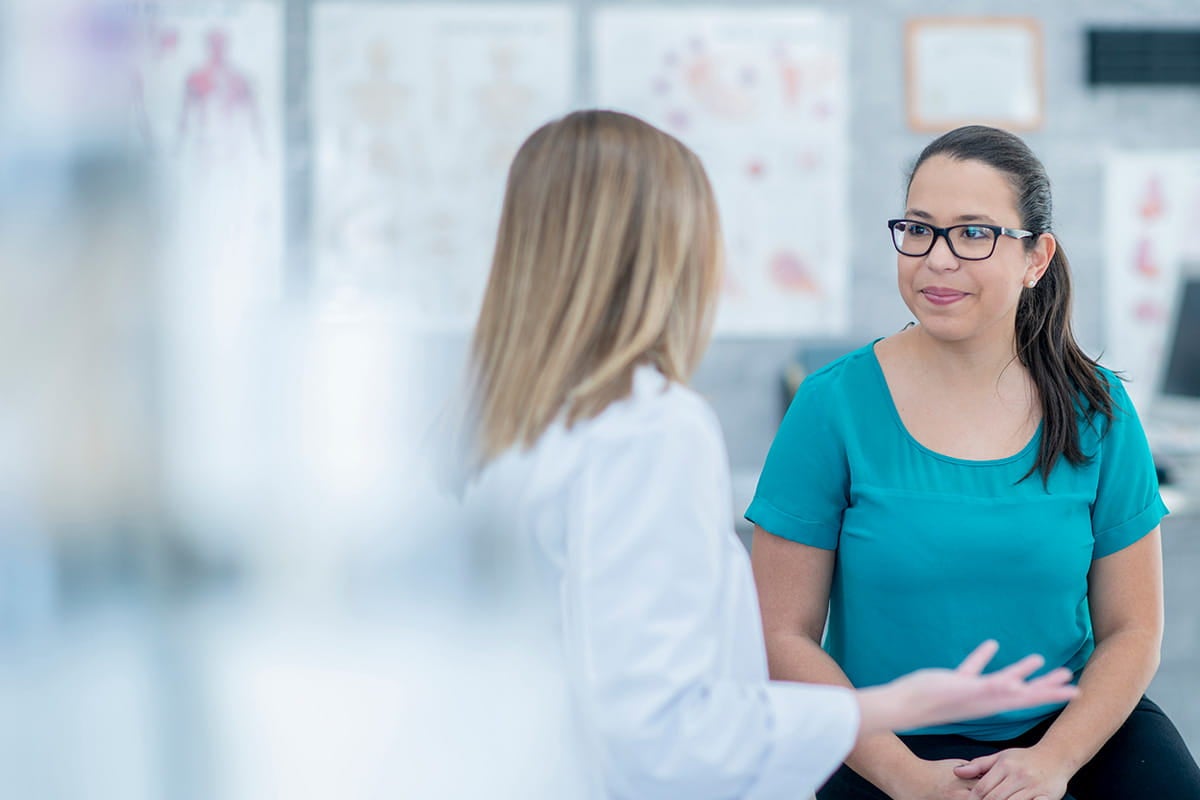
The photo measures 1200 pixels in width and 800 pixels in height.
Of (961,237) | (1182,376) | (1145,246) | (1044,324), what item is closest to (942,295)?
(961,237)

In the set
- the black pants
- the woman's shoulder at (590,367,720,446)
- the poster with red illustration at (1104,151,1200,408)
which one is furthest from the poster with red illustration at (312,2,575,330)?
the woman's shoulder at (590,367,720,446)

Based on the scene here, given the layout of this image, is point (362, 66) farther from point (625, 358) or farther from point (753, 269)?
point (625, 358)

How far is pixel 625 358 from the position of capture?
2.66 ft

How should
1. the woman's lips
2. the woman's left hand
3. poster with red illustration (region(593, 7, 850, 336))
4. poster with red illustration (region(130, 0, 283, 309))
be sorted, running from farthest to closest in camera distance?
poster with red illustration (region(593, 7, 850, 336)) → poster with red illustration (region(130, 0, 283, 309)) → the woman's lips → the woman's left hand

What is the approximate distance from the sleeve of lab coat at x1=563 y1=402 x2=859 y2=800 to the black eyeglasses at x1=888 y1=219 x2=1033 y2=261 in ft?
1.69

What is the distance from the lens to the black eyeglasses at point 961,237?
117cm

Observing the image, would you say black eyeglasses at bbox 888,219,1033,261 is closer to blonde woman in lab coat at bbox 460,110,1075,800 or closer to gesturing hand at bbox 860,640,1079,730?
blonde woman in lab coat at bbox 460,110,1075,800

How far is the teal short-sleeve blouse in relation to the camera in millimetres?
1153

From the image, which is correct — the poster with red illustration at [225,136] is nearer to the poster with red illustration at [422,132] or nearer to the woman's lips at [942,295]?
the poster with red illustration at [422,132]

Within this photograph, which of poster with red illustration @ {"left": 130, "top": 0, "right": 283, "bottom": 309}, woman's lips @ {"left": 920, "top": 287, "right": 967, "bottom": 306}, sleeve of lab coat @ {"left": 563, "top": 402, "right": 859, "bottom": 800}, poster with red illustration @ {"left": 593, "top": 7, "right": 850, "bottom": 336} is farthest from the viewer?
poster with red illustration @ {"left": 593, "top": 7, "right": 850, "bottom": 336}

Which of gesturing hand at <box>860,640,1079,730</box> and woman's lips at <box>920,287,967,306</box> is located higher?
woman's lips at <box>920,287,967,306</box>

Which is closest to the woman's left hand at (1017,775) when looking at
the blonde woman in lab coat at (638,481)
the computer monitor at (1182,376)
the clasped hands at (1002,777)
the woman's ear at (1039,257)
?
the clasped hands at (1002,777)

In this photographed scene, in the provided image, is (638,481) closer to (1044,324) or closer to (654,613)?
(654,613)

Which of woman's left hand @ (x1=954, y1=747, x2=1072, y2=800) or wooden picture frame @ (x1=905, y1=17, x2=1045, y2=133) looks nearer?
woman's left hand @ (x1=954, y1=747, x2=1072, y2=800)
